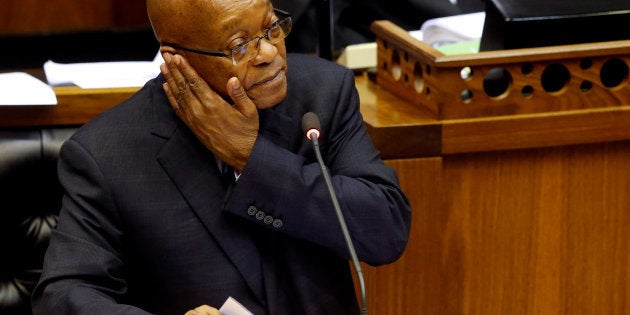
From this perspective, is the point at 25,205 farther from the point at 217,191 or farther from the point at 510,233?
the point at 510,233

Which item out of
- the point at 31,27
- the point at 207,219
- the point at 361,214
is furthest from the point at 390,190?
the point at 31,27

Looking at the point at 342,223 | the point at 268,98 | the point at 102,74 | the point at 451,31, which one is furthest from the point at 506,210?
the point at 102,74

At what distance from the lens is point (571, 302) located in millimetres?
1997

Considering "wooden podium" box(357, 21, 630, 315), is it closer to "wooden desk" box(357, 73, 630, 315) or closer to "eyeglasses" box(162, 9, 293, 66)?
"wooden desk" box(357, 73, 630, 315)

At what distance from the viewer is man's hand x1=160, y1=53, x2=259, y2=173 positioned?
1529mm

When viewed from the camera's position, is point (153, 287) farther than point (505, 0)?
No

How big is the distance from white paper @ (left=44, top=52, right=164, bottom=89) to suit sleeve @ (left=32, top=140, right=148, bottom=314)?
0.47 metres

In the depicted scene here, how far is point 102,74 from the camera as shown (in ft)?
6.89

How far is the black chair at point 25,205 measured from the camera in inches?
75.7

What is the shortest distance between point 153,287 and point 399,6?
1.32 m

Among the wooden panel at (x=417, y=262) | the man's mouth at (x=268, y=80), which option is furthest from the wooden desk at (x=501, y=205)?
the man's mouth at (x=268, y=80)

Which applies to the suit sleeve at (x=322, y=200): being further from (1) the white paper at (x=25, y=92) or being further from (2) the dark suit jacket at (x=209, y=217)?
(1) the white paper at (x=25, y=92)

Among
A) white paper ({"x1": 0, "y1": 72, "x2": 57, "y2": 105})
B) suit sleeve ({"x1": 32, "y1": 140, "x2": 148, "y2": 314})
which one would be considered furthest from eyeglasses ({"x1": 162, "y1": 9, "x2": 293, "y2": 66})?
white paper ({"x1": 0, "y1": 72, "x2": 57, "y2": 105})

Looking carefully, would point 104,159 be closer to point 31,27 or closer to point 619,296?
point 619,296
